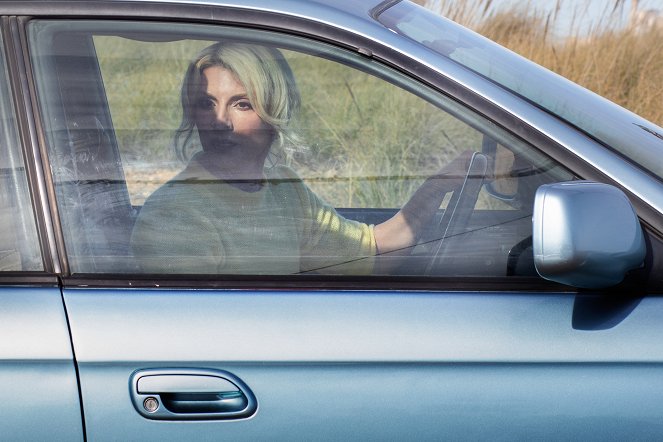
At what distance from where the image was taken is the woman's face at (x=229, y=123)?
1876 millimetres

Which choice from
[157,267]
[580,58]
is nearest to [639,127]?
[157,267]

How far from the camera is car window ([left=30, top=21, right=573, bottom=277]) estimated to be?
1802 mm

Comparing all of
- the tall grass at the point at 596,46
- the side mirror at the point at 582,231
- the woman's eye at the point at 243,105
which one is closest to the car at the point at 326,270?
the side mirror at the point at 582,231

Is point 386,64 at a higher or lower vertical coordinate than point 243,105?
lower

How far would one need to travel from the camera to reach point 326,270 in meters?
1.81

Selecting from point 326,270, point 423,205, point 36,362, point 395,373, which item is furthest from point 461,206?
point 36,362

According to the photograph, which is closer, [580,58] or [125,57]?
[125,57]

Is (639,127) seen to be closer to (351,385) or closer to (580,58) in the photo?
(351,385)

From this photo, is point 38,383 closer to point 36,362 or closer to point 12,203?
point 36,362

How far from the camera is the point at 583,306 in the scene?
1697 millimetres

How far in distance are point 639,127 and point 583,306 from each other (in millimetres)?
596

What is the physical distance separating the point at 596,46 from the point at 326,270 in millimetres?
4798

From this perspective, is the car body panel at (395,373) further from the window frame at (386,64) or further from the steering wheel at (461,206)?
the steering wheel at (461,206)

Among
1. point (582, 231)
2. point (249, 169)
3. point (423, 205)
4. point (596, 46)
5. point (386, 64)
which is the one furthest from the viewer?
point (596, 46)
